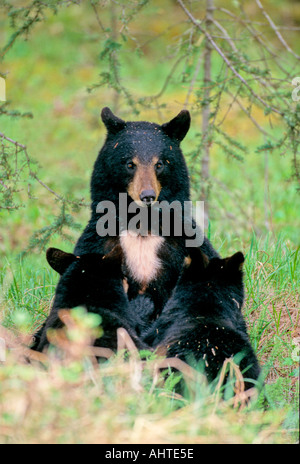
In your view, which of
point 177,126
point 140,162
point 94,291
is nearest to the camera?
point 94,291

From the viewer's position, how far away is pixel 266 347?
4590 mm

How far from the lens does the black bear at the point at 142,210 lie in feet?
15.2

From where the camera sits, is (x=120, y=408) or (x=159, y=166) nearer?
(x=120, y=408)

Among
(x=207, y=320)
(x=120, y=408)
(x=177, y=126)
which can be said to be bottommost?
(x=120, y=408)

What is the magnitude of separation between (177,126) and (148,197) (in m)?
0.70

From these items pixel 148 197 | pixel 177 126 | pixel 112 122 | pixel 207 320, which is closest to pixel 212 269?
pixel 207 320

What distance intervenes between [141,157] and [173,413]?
6.31 ft

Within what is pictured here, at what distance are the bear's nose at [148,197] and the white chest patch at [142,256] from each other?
390 millimetres

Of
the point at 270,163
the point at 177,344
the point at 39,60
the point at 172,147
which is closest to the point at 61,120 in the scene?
the point at 39,60

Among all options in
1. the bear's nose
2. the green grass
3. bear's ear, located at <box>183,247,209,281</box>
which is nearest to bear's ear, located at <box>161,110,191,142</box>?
the bear's nose

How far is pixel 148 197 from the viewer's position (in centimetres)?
435

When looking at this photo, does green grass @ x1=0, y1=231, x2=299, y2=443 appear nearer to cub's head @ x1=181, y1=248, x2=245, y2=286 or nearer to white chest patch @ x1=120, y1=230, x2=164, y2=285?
cub's head @ x1=181, y1=248, x2=245, y2=286

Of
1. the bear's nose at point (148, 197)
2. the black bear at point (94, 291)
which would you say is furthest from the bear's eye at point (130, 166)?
the black bear at point (94, 291)

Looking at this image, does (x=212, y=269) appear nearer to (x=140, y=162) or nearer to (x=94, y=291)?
(x=94, y=291)
